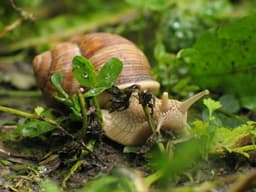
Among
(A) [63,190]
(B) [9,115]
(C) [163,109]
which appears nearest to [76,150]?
(A) [63,190]

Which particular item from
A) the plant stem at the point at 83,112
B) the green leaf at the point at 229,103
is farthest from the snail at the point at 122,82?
the green leaf at the point at 229,103

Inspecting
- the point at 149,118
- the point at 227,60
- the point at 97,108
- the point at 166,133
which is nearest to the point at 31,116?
the point at 97,108

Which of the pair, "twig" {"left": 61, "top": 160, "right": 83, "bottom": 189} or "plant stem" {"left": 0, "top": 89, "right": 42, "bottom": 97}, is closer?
"twig" {"left": 61, "top": 160, "right": 83, "bottom": 189}

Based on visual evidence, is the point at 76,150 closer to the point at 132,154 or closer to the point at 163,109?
the point at 132,154

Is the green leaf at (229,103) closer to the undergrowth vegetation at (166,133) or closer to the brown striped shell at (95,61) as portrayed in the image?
the undergrowth vegetation at (166,133)

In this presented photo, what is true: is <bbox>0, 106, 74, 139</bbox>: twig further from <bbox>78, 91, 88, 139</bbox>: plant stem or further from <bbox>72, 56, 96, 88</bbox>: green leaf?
<bbox>72, 56, 96, 88</bbox>: green leaf

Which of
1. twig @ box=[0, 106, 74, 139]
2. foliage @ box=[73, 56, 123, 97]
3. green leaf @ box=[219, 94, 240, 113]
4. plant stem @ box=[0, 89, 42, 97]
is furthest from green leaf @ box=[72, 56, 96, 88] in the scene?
plant stem @ box=[0, 89, 42, 97]
